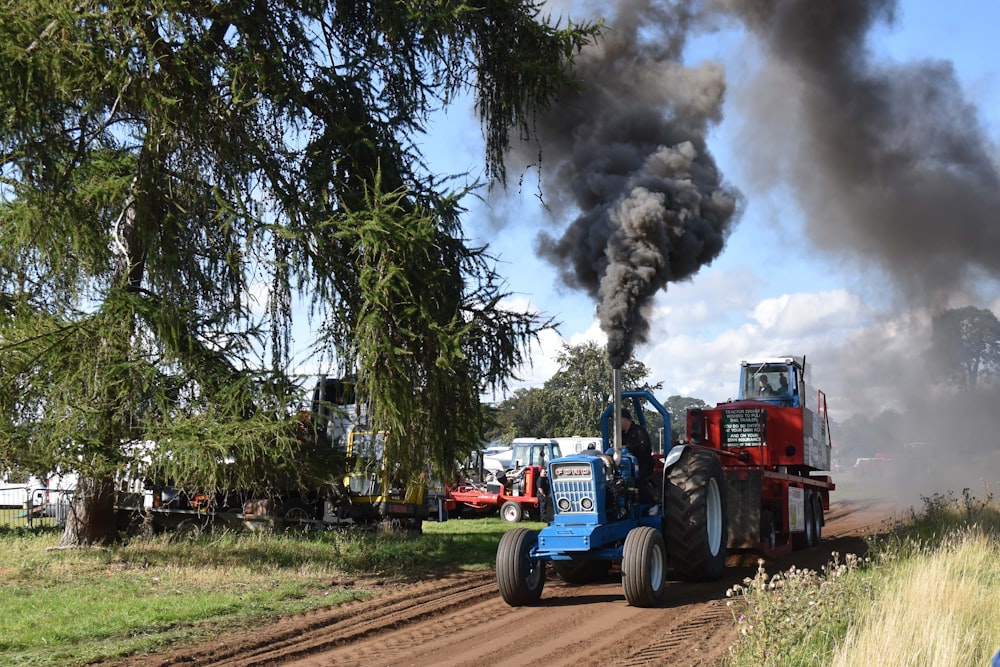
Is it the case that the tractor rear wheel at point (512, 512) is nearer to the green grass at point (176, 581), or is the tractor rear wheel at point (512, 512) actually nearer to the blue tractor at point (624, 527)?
the green grass at point (176, 581)

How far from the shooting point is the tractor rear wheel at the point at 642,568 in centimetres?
915

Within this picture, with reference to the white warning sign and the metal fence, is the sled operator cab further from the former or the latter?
the metal fence

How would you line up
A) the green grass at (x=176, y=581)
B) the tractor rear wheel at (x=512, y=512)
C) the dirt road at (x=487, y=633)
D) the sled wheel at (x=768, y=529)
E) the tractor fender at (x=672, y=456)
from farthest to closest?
the tractor rear wheel at (x=512, y=512)
the sled wheel at (x=768, y=529)
the tractor fender at (x=672, y=456)
the green grass at (x=176, y=581)
the dirt road at (x=487, y=633)

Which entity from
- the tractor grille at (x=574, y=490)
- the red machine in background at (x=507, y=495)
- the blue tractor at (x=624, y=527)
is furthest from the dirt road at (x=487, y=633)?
the red machine in background at (x=507, y=495)

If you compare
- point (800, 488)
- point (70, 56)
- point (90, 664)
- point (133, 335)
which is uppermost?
point (70, 56)

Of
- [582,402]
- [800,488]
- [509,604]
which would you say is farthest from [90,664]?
[582,402]

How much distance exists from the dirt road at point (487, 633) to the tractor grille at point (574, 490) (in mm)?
994

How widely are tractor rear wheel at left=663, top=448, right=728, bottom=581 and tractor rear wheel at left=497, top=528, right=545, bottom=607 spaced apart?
1693 mm

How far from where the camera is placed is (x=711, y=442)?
16172mm

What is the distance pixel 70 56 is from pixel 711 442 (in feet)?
37.5

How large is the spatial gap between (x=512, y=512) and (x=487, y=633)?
1522 cm

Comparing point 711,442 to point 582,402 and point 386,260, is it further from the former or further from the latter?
point 582,402

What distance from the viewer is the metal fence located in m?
18.8

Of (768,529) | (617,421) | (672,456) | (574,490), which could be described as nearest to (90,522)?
(574,490)
